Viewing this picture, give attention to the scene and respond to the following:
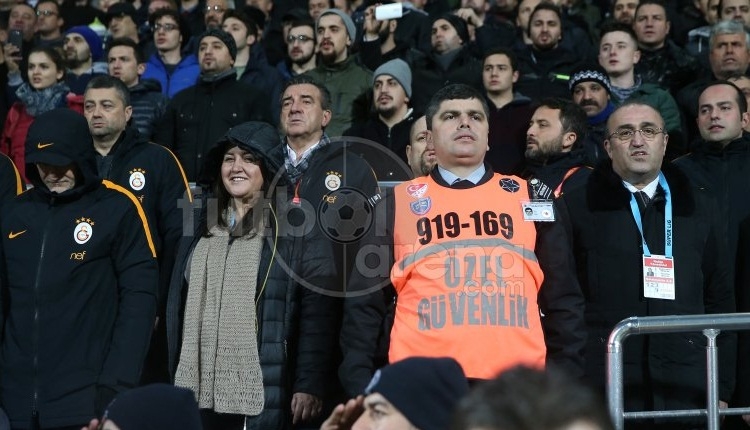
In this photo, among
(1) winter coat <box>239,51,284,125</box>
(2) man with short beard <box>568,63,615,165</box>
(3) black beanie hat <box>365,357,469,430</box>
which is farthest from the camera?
(1) winter coat <box>239,51,284,125</box>

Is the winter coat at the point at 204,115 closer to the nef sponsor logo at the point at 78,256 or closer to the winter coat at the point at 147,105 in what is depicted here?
the winter coat at the point at 147,105

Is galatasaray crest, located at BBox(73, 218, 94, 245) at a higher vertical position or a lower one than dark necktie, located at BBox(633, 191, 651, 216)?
lower

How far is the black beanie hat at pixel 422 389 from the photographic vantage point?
10.6 ft

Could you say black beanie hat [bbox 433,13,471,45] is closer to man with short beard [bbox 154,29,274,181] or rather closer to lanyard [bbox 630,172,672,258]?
man with short beard [bbox 154,29,274,181]

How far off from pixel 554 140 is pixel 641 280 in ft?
6.46

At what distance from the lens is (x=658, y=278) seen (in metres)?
6.54

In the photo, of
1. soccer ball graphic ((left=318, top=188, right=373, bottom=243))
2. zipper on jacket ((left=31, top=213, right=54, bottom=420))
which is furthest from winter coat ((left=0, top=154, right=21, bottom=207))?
soccer ball graphic ((left=318, top=188, right=373, bottom=243))

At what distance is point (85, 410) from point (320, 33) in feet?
18.8

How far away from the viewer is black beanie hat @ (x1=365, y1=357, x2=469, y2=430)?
3221mm

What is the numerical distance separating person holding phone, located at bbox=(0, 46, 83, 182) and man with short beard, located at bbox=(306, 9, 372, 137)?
212cm

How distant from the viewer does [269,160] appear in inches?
267

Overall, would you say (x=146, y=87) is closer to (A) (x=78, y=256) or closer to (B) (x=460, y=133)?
(A) (x=78, y=256)

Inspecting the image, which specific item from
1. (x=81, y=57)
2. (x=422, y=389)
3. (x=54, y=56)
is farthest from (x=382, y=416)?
(x=81, y=57)

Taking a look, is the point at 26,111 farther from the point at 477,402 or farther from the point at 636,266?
the point at 477,402
